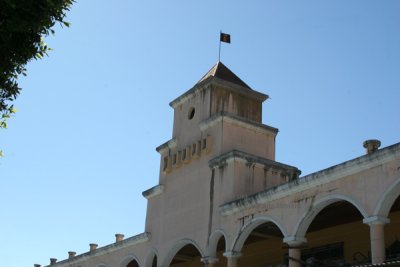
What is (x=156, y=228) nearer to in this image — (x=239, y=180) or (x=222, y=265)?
(x=222, y=265)

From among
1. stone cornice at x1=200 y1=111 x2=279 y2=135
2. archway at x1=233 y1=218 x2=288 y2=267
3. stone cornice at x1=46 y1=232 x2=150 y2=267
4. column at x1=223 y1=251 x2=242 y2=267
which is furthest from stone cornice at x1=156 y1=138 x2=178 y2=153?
column at x1=223 y1=251 x2=242 y2=267

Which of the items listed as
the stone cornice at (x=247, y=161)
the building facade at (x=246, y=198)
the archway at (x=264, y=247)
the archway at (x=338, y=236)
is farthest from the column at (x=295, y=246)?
the stone cornice at (x=247, y=161)

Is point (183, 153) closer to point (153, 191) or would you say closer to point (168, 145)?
point (168, 145)

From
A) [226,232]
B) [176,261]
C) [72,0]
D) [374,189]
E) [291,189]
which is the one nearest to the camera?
[72,0]

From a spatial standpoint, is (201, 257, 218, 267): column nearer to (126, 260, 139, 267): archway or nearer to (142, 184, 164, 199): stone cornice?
(142, 184, 164, 199): stone cornice

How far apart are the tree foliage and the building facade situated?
9.72 metres

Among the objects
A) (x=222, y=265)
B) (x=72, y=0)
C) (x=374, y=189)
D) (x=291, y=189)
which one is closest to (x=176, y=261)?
(x=222, y=265)

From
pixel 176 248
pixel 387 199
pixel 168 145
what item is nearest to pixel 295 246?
pixel 387 199

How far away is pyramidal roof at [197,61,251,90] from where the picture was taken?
26000 mm

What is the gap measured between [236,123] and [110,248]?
961cm

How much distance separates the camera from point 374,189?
16.4 metres

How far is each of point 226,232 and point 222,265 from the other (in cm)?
532

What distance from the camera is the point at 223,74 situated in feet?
86.2

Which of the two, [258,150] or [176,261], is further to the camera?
[176,261]
